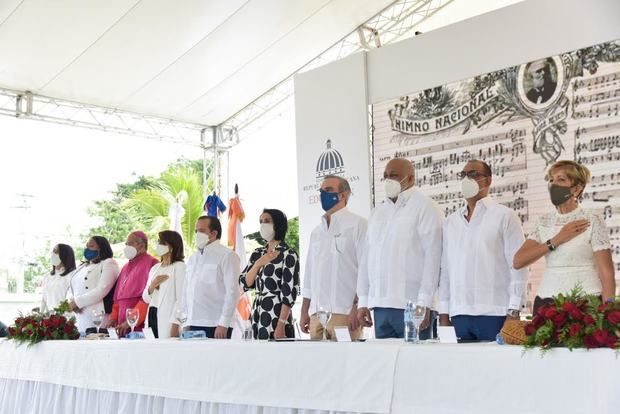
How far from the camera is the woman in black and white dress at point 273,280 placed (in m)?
3.79

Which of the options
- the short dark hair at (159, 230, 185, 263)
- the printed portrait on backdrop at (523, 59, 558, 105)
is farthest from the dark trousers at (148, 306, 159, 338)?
the printed portrait on backdrop at (523, 59, 558, 105)

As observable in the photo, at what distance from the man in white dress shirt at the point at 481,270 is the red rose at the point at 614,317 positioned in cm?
120

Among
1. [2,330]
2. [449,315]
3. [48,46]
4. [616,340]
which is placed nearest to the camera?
[616,340]

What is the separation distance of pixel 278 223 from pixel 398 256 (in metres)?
0.78

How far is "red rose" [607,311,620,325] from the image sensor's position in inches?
70.8

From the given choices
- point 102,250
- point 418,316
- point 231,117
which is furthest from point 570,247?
point 231,117

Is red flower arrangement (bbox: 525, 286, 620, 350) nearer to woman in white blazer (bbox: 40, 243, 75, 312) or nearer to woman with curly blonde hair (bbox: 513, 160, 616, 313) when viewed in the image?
woman with curly blonde hair (bbox: 513, 160, 616, 313)

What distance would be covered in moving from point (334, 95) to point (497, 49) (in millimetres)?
1622

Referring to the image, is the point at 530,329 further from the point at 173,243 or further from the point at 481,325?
the point at 173,243

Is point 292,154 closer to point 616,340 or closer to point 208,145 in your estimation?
point 208,145

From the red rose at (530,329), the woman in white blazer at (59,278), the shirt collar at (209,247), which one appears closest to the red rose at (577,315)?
the red rose at (530,329)

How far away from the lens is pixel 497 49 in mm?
5410

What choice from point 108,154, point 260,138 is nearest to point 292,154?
point 260,138

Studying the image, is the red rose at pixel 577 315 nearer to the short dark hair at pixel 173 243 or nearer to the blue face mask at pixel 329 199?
the blue face mask at pixel 329 199
